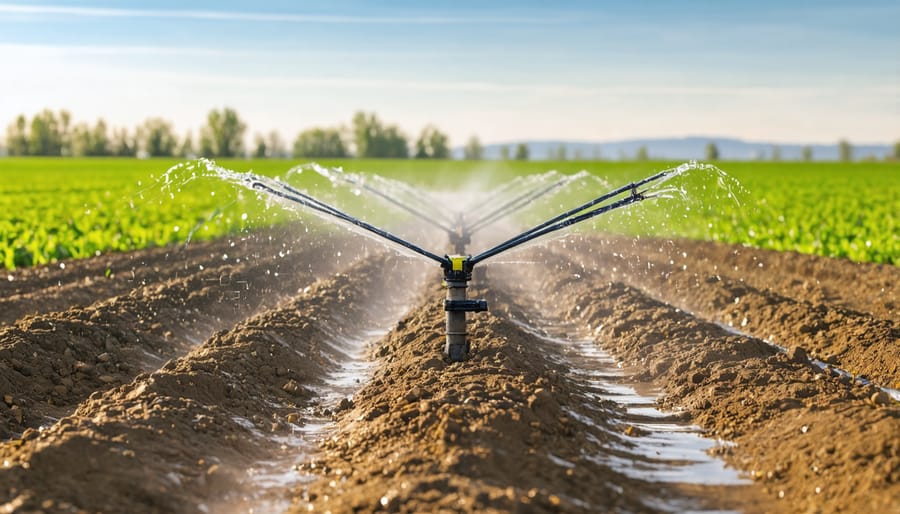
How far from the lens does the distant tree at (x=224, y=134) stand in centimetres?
10619

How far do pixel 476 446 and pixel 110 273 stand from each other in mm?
9801

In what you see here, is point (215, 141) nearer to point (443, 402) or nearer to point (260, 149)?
point (260, 149)

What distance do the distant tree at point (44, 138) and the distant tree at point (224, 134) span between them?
23.9 metres

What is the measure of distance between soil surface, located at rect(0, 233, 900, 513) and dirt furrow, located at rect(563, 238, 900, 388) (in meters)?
0.03

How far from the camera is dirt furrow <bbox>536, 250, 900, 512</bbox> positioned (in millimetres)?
5047

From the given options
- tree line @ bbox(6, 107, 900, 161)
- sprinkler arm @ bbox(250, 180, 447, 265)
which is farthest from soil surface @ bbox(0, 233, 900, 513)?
tree line @ bbox(6, 107, 900, 161)

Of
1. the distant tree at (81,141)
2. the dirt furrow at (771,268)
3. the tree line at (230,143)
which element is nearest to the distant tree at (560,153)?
the tree line at (230,143)

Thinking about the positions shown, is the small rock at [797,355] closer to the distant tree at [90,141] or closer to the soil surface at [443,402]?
the soil surface at [443,402]

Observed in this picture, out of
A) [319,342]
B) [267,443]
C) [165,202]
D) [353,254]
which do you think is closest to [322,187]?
[165,202]

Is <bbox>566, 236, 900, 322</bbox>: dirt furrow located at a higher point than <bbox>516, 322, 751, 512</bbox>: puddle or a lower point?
lower

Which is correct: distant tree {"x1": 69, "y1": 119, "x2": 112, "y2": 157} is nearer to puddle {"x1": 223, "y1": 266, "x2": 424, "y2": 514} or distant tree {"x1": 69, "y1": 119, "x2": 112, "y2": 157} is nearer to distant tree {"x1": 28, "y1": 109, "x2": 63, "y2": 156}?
distant tree {"x1": 28, "y1": 109, "x2": 63, "y2": 156}

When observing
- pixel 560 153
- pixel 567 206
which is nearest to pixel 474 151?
pixel 560 153

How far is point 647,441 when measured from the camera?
6.27m

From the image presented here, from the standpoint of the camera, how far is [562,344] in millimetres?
9773
